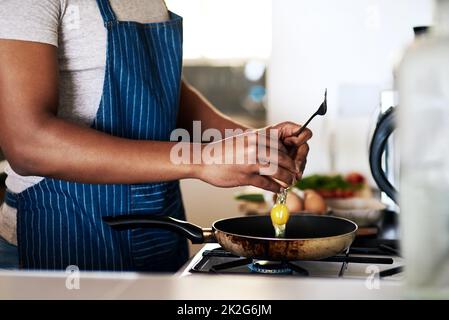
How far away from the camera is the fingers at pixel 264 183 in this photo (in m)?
1.06

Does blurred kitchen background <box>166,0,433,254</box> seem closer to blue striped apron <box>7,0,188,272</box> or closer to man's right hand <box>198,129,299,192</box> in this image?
blue striped apron <box>7,0,188,272</box>

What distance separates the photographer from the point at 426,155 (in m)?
0.46

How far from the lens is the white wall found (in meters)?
2.71

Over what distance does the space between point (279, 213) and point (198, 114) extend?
559mm

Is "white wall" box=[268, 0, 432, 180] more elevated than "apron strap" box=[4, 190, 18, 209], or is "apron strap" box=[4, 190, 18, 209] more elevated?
"white wall" box=[268, 0, 432, 180]

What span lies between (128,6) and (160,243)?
0.49m

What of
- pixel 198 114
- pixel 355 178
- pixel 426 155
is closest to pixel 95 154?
pixel 198 114

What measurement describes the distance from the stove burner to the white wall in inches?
68.8

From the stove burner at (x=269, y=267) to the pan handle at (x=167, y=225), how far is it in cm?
9

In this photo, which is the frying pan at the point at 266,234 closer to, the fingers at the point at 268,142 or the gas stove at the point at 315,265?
the gas stove at the point at 315,265

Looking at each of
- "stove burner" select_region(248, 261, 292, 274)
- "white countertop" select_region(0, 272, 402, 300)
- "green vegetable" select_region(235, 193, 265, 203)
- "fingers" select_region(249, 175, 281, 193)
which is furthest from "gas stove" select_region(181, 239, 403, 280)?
→ "green vegetable" select_region(235, 193, 265, 203)

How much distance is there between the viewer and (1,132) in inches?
43.3

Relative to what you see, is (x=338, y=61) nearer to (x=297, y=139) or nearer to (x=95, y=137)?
(x=297, y=139)

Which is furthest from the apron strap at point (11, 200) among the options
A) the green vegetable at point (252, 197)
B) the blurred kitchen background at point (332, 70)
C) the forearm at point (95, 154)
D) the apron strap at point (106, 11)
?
the blurred kitchen background at point (332, 70)
